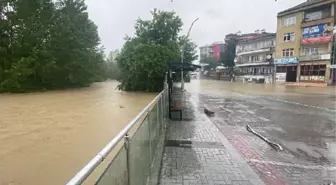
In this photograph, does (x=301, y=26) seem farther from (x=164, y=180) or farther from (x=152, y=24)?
(x=164, y=180)

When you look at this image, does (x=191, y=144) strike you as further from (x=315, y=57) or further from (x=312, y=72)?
(x=312, y=72)

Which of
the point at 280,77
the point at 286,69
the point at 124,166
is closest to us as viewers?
the point at 124,166

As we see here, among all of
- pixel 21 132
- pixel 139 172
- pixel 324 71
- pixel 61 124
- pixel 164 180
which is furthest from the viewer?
pixel 324 71

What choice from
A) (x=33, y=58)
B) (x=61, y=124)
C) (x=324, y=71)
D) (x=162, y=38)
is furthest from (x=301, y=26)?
(x=61, y=124)

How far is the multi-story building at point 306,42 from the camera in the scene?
39281mm

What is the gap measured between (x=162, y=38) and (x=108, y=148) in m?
26.1

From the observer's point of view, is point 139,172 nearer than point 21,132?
Yes

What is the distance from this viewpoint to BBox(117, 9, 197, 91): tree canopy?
23.8 metres

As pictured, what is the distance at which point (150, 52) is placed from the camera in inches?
930

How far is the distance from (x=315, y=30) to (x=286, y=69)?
7955 mm

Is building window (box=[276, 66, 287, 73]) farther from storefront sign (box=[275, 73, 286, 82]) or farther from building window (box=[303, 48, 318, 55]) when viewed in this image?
building window (box=[303, 48, 318, 55])

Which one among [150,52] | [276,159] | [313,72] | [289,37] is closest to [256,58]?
[289,37]

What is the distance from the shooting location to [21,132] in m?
10.1

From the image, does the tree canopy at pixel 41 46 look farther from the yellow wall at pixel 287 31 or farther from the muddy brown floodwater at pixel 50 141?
the yellow wall at pixel 287 31
